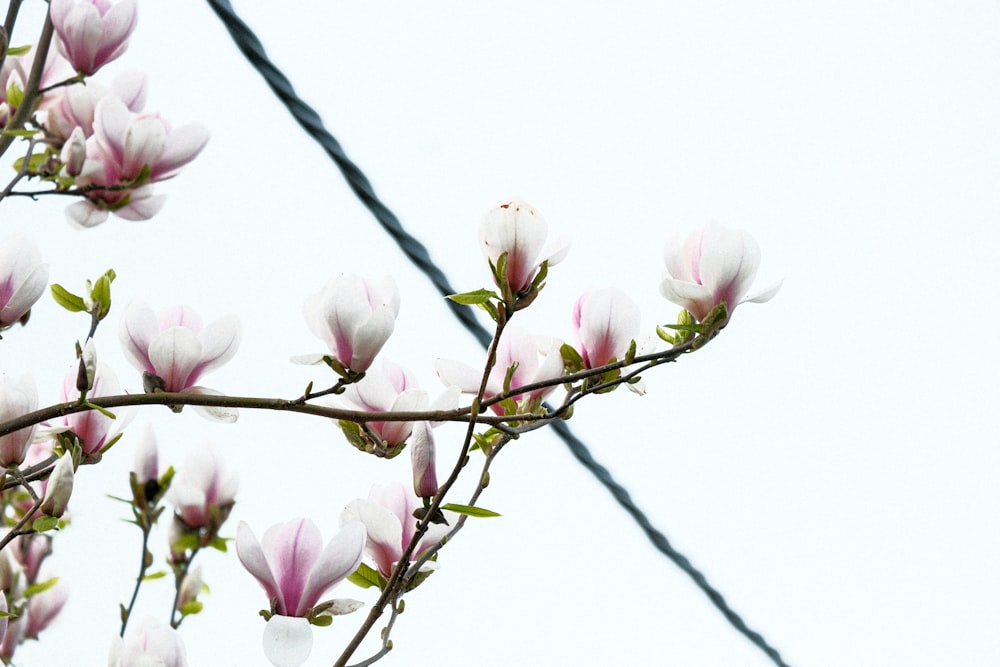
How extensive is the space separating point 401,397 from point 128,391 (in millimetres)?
168

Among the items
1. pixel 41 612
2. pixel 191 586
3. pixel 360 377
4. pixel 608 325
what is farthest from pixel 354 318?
pixel 41 612

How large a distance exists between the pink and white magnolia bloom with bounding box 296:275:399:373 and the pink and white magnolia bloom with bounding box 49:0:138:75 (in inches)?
10.9

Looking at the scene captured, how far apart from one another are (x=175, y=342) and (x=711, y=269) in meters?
0.28

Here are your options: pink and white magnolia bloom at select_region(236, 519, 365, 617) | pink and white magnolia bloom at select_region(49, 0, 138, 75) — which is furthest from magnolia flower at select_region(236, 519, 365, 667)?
pink and white magnolia bloom at select_region(49, 0, 138, 75)

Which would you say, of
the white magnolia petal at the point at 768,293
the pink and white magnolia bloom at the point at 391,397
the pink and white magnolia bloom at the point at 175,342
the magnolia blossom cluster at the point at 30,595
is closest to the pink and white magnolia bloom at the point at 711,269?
the white magnolia petal at the point at 768,293

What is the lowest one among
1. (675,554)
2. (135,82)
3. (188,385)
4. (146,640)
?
(146,640)

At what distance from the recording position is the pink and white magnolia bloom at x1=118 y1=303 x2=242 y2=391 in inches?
18.5

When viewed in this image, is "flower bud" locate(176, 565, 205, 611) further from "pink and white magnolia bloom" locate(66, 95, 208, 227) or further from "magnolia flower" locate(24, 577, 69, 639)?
"pink and white magnolia bloom" locate(66, 95, 208, 227)

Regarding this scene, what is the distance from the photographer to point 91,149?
621 millimetres

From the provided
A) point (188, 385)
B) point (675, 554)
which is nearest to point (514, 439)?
point (188, 385)

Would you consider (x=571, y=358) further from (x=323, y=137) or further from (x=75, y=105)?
(x=75, y=105)

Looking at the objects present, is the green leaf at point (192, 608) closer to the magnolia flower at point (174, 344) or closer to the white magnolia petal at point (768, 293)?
the magnolia flower at point (174, 344)

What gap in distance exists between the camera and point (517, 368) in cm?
52

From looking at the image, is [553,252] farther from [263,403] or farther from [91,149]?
[91,149]
